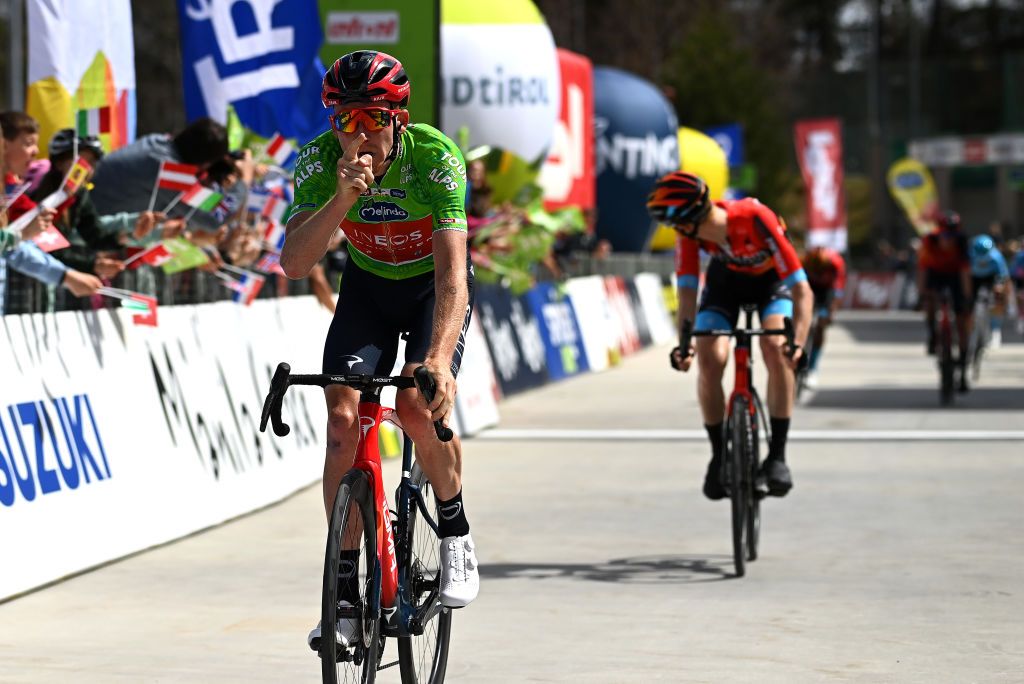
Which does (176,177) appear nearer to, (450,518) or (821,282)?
(450,518)

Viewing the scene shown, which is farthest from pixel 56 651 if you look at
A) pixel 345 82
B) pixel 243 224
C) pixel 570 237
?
pixel 570 237

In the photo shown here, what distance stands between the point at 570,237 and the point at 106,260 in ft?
57.2

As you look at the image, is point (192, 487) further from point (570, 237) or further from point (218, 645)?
point (570, 237)

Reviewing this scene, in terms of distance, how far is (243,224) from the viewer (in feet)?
39.8

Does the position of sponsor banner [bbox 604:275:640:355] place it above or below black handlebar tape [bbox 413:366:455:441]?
below

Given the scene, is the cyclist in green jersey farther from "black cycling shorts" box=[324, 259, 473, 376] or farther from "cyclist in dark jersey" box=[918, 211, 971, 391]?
"cyclist in dark jersey" box=[918, 211, 971, 391]

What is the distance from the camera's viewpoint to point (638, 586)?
862 cm

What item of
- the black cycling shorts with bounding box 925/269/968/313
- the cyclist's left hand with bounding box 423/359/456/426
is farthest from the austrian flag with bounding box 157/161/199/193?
the black cycling shorts with bounding box 925/269/968/313

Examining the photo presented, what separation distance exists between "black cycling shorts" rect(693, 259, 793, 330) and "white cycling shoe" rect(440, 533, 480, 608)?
3.97 meters

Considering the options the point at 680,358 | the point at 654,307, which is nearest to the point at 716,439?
the point at 680,358

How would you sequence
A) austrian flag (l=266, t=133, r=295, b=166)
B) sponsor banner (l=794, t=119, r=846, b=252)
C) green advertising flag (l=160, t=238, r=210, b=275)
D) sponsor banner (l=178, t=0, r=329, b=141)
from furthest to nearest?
sponsor banner (l=794, t=119, r=846, b=252) < austrian flag (l=266, t=133, r=295, b=166) < sponsor banner (l=178, t=0, r=329, b=141) < green advertising flag (l=160, t=238, r=210, b=275)

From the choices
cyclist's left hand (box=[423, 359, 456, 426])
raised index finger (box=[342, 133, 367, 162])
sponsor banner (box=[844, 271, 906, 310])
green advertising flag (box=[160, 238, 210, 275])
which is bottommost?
sponsor banner (box=[844, 271, 906, 310])

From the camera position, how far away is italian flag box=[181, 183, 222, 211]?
10.9m

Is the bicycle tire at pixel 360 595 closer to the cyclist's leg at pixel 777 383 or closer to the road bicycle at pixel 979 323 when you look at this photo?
the cyclist's leg at pixel 777 383
